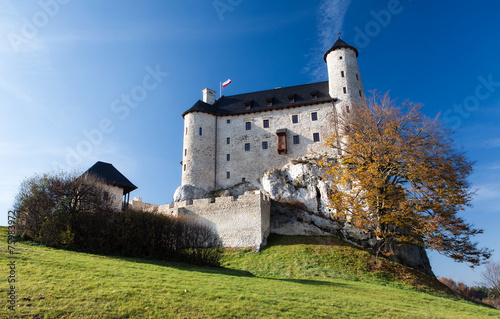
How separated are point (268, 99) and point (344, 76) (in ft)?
32.3

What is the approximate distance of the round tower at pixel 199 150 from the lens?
42.3m

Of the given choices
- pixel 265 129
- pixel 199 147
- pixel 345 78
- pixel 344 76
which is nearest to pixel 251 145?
pixel 265 129

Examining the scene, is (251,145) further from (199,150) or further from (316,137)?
(316,137)

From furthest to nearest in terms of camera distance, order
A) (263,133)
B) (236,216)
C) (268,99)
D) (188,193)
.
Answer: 1. (268,99)
2. (263,133)
3. (188,193)
4. (236,216)

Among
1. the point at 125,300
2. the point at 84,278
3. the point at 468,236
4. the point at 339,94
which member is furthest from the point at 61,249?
the point at 339,94

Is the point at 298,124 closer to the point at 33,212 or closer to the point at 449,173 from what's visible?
the point at 449,173

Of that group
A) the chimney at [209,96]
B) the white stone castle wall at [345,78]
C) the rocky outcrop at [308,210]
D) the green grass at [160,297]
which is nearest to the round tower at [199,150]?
the chimney at [209,96]

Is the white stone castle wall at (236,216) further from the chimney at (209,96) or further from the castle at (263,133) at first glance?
the chimney at (209,96)

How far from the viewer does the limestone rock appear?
4028 cm

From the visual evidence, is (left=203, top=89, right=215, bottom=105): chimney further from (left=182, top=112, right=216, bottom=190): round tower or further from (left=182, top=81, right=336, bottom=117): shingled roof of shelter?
(left=182, top=112, right=216, bottom=190): round tower

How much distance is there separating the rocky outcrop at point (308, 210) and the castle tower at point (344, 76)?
349 inches

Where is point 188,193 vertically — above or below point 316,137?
below

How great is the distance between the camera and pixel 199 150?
143 ft

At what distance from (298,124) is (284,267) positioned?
877 inches
